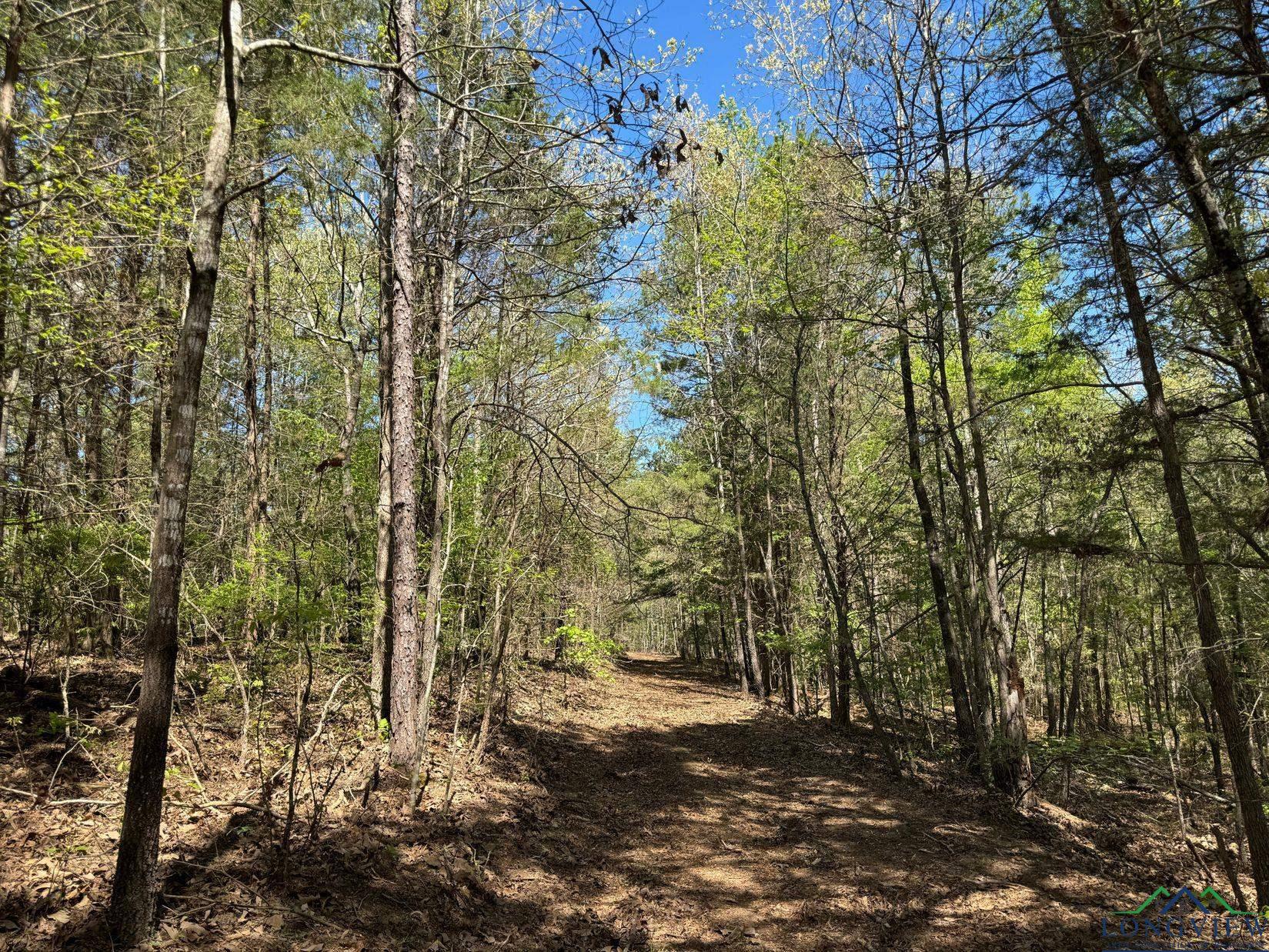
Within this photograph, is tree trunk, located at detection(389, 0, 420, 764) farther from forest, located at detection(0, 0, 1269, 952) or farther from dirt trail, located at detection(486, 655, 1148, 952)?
dirt trail, located at detection(486, 655, 1148, 952)

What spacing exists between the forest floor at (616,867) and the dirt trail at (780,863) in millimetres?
24

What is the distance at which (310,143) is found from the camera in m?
6.13

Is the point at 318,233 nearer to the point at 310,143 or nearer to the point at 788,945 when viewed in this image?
the point at 310,143

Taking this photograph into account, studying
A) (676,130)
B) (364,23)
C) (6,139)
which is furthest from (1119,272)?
(6,139)

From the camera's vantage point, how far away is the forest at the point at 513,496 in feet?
14.3

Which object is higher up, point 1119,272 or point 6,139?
point 6,139

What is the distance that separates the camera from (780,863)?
6.05 meters

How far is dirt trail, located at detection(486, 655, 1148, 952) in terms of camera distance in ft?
15.4

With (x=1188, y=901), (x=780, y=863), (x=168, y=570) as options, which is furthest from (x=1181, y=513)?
(x=168, y=570)

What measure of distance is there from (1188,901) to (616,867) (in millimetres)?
4629

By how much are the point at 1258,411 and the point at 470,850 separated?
24.2 feet

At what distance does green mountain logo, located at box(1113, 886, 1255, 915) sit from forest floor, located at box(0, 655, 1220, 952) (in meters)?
0.18

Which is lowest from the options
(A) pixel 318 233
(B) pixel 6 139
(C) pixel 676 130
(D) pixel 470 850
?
(D) pixel 470 850

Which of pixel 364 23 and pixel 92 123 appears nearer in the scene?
pixel 364 23
